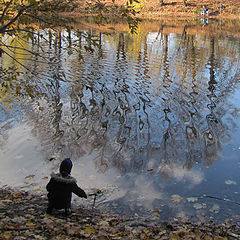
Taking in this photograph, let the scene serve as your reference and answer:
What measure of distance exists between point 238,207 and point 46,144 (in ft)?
15.7

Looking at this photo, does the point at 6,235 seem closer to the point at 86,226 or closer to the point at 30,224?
the point at 30,224

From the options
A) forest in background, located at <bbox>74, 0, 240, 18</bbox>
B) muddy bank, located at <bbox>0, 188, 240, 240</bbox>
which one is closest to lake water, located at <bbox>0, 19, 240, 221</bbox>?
muddy bank, located at <bbox>0, 188, 240, 240</bbox>

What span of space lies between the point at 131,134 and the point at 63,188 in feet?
13.0

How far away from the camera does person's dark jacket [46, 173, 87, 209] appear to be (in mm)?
4516

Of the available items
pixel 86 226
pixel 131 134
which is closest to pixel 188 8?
pixel 131 134

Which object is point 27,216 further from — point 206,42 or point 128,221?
point 206,42

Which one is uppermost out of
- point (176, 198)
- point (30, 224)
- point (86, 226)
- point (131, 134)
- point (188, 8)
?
point (188, 8)

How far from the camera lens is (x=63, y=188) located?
4.59 meters

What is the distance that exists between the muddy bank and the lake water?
1.24ft

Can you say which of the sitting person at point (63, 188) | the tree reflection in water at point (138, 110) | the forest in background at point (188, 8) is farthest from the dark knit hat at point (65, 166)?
the forest in background at point (188, 8)

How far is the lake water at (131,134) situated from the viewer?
18.2 ft

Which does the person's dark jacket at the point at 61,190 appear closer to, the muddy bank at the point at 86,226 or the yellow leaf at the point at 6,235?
the muddy bank at the point at 86,226

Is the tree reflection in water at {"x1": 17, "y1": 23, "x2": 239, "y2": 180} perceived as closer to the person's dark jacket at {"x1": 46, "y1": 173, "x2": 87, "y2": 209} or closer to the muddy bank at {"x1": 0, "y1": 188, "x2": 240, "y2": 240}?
the muddy bank at {"x1": 0, "y1": 188, "x2": 240, "y2": 240}

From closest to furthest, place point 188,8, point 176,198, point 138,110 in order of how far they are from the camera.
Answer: point 176,198 < point 138,110 < point 188,8
